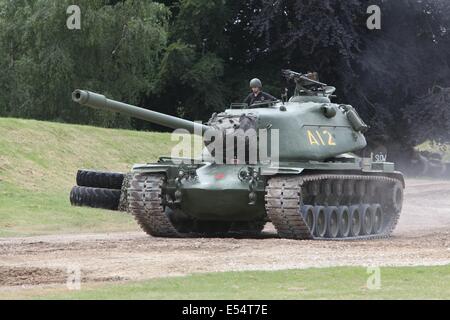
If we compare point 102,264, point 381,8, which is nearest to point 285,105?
point 102,264

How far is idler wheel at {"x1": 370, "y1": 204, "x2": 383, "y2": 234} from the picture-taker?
Answer: 78.1 feet

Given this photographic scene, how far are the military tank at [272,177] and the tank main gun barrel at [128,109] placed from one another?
0.08 ft

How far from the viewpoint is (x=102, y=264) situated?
15.6m

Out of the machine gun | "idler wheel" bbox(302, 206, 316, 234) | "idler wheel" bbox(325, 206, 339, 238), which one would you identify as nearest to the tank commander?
the machine gun

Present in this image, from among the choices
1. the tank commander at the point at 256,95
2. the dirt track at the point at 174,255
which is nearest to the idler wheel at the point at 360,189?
the dirt track at the point at 174,255

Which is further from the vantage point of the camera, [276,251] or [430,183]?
[430,183]

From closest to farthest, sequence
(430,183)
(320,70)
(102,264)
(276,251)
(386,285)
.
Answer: (386,285), (102,264), (276,251), (430,183), (320,70)

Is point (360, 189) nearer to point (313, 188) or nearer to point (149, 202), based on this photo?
point (313, 188)

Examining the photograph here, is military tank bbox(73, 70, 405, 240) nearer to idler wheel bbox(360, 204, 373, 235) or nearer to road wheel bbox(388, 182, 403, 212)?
→ idler wheel bbox(360, 204, 373, 235)

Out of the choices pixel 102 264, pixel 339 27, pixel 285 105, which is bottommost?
pixel 102 264

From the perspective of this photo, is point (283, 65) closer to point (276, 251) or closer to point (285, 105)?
point (285, 105)

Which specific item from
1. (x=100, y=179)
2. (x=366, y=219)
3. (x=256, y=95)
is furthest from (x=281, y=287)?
(x=100, y=179)

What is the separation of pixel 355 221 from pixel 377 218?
124 centimetres
